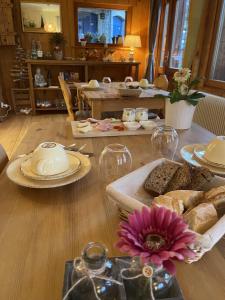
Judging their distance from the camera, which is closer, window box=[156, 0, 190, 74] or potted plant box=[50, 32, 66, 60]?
window box=[156, 0, 190, 74]

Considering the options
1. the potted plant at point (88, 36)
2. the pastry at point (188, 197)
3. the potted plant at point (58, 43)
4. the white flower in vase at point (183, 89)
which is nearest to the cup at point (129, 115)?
the white flower in vase at point (183, 89)

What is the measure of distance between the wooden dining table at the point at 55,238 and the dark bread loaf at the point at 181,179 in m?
0.17

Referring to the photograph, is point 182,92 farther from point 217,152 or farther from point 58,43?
point 58,43

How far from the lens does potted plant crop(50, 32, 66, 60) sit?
4289 mm

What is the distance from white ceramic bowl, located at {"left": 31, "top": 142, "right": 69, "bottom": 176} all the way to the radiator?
4.16ft

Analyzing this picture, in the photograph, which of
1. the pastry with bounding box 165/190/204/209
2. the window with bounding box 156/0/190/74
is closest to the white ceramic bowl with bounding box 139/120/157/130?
the pastry with bounding box 165/190/204/209

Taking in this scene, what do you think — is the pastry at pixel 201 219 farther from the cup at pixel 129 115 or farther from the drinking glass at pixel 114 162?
the cup at pixel 129 115

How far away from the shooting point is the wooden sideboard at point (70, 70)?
167 inches

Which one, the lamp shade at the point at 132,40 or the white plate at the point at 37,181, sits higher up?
the lamp shade at the point at 132,40

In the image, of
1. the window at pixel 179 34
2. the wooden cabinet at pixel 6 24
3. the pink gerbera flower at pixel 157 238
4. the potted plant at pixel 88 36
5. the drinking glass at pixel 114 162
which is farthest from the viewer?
the potted plant at pixel 88 36

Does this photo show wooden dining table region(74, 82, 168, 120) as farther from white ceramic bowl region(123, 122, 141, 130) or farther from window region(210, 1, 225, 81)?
window region(210, 1, 225, 81)

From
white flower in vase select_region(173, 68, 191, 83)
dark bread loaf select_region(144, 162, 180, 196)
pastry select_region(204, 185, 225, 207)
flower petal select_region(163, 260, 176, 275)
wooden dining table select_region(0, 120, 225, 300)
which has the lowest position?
wooden dining table select_region(0, 120, 225, 300)

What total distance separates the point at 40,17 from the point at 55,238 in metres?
4.68

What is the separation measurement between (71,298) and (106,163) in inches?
19.0
